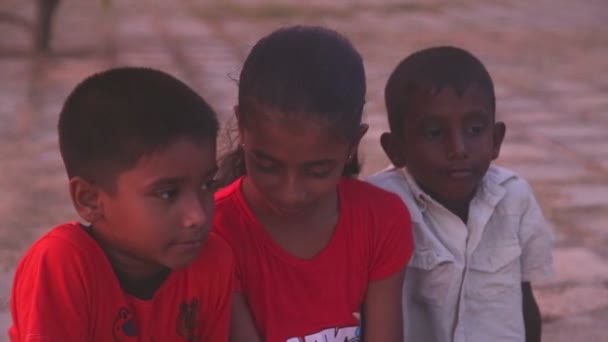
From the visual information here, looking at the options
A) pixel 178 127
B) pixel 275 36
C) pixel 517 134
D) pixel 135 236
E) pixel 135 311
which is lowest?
pixel 517 134

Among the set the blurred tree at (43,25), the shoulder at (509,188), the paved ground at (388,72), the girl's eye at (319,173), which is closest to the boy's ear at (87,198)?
the girl's eye at (319,173)

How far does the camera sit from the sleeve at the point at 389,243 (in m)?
2.14

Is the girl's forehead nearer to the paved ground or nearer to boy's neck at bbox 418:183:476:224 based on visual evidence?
the paved ground

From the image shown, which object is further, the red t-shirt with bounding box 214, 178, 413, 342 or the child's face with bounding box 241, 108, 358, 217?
the red t-shirt with bounding box 214, 178, 413, 342

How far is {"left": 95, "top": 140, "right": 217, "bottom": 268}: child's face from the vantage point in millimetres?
1777

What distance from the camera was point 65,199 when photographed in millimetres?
4223

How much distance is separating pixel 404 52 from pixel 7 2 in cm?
518

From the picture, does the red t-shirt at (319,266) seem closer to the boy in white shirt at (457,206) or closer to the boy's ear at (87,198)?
the boy in white shirt at (457,206)

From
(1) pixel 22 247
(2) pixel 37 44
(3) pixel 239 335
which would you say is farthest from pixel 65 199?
(2) pixel 37 44

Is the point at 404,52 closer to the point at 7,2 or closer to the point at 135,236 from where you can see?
the point at 7,2

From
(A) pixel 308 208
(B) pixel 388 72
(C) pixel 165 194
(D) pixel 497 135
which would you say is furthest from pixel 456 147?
(B) pixel 388 72

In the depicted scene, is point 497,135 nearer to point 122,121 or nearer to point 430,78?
point 430,78

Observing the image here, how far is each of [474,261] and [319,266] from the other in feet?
1.67

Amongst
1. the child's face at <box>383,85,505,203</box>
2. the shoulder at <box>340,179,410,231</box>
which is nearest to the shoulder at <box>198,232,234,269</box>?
the shoulder at <box>340,179,410,231</box>
